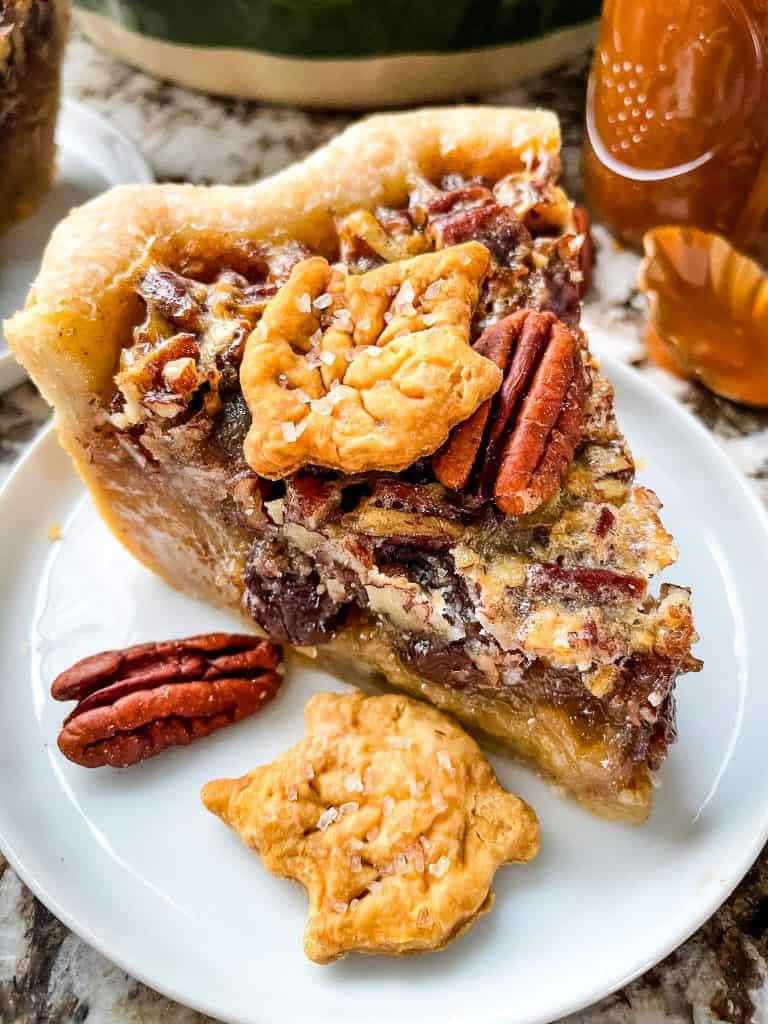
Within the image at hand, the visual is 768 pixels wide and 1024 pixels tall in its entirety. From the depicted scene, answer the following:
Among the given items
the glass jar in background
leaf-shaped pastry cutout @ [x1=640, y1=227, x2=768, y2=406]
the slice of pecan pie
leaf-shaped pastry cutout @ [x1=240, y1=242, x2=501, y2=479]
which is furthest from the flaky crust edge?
leaf-shaped pastry cutout @ [x1=640, y1=227, x2=768, y2=406]

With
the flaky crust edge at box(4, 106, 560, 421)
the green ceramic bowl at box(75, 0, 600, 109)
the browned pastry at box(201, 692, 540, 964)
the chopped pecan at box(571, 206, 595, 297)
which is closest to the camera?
the browned pastry at box(201, 692, 540, 964)

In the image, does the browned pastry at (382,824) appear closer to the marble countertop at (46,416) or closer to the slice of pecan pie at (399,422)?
the slice of pecan pie at (399,422)

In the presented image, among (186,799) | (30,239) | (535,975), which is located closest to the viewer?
(535,975)

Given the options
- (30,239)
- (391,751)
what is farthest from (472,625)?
(30,239)

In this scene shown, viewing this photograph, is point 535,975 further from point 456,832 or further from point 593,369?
point 593,369

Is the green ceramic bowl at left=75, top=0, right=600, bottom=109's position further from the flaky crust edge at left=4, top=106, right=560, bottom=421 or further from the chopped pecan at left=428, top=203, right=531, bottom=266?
the chopped pecan at left=428, top=203, right=531, bottom=266

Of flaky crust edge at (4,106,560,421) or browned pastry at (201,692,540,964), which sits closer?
browned pastry at (201,692,540,964)

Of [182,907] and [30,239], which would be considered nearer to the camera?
[182,907]

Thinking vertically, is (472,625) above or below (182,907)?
above
